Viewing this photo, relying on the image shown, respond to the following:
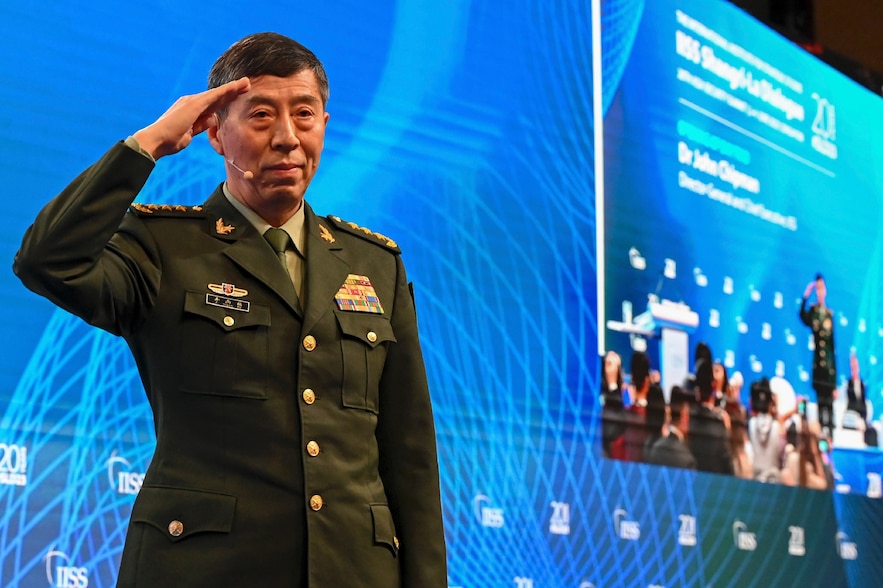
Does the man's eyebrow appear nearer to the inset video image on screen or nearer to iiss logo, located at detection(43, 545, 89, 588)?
iiss logo, located at detection(43, 545, 89, 588)

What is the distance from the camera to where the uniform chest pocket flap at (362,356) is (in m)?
1.55

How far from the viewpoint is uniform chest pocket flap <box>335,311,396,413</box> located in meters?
1.55

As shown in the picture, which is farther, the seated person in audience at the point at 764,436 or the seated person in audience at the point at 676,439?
the seated person in audience at the point at 764,436

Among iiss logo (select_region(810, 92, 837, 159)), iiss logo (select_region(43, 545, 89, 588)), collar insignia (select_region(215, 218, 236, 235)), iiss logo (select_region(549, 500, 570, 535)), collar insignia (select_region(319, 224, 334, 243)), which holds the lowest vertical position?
iiss logo (select_region(43, 545, 89, 588))

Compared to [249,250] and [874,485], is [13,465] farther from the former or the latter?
[874,485]

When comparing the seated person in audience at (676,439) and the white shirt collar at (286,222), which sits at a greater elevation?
the white shirt collar at (286,222)

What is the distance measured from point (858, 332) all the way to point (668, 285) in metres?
1.27

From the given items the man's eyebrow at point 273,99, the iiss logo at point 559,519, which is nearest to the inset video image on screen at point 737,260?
the iiss logo at point 559,519

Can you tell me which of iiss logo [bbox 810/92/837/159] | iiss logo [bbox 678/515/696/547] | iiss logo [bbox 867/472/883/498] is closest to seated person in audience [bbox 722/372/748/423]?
iiss logo [bbox 678/515/696/547]

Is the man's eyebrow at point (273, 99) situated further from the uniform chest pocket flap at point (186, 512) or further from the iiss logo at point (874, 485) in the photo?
the iiss logo at point (874, 485)

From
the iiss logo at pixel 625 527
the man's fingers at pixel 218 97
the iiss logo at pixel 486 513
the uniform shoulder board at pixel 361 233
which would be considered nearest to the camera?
the man's fingers at pixel 218 97

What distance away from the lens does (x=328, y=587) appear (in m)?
1.45

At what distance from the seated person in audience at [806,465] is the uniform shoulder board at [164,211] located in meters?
3.16

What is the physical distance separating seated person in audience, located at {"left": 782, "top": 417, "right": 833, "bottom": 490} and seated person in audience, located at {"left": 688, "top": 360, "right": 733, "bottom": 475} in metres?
0.37
